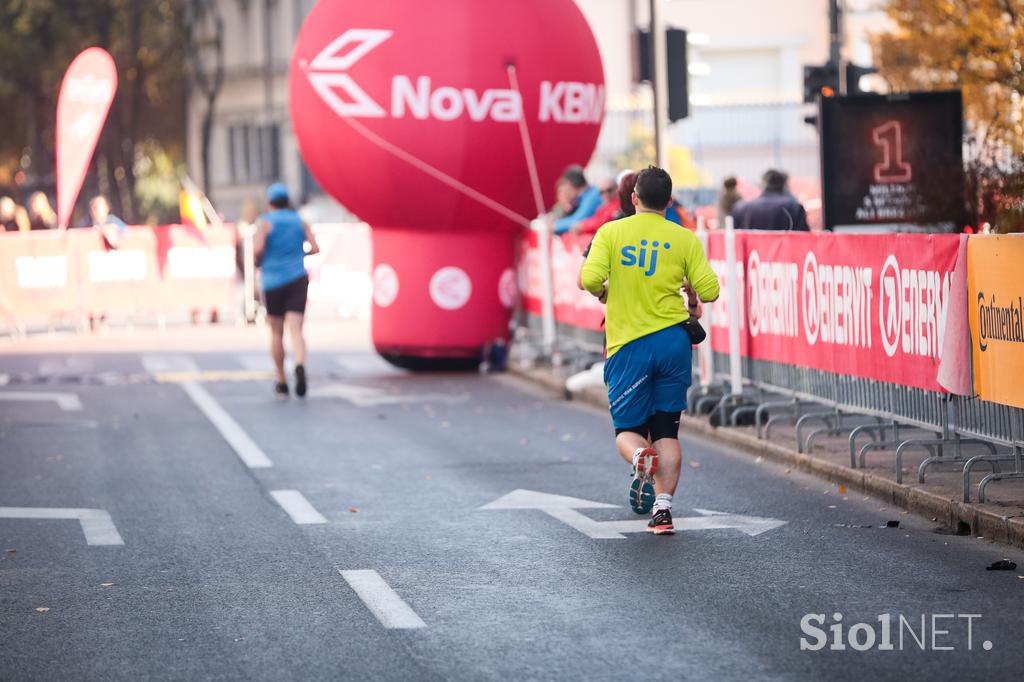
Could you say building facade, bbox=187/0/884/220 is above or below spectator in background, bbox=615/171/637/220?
above

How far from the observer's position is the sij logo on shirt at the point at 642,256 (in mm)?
9750

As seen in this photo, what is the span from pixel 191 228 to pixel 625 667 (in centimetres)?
2319

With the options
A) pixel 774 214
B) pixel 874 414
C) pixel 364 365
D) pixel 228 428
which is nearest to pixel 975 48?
pixel 774 214

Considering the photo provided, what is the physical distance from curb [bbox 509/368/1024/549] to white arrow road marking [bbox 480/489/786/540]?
78cm

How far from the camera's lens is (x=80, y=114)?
25.6 meters

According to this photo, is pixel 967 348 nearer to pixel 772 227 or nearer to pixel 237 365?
pixel 772 227

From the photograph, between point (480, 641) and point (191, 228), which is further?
point (191, 228)

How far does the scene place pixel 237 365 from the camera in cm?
2130

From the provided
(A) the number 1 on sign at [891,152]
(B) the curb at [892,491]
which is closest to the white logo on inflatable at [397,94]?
(A) the number 1 on sign at [891,152]

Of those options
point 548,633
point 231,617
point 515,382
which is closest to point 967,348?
point 548,633

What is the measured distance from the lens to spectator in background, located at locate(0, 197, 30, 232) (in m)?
31.2

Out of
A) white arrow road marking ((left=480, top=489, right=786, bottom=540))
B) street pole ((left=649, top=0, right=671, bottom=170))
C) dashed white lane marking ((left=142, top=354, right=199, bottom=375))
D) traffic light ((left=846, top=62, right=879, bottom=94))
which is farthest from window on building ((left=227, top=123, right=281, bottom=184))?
white arrow road marking ((left=480, top=489, right=786, bottom=540))

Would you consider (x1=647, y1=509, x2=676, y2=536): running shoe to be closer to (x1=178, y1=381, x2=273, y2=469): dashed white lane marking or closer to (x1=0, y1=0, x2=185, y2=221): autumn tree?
(x1=178, y1=381, x2=273, y2=469): dashed white lane marking

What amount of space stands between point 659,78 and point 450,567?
1065 cm
